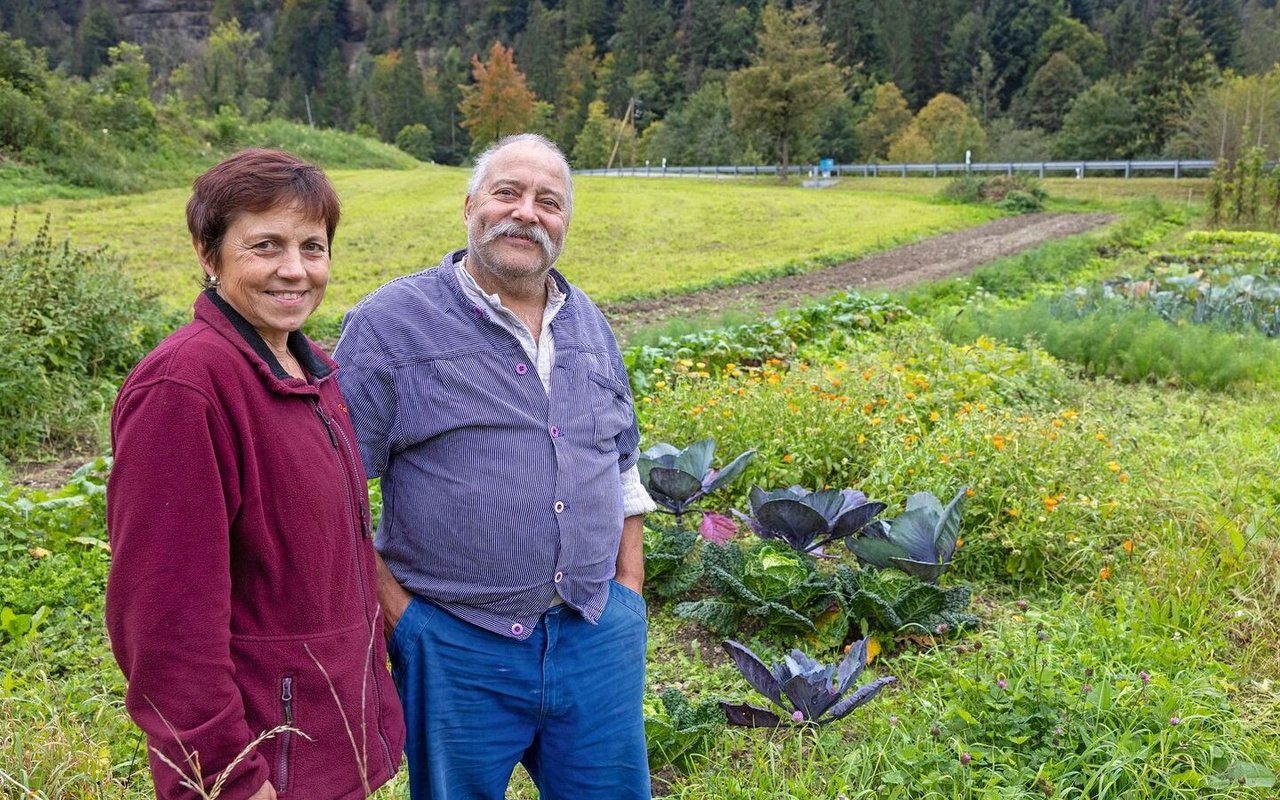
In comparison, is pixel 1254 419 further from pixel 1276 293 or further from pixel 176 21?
pixel 176 21

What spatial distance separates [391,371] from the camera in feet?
6.59

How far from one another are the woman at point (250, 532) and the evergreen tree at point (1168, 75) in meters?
46.9

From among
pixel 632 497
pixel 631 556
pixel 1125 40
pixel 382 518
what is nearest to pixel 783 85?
pixel 1125 40

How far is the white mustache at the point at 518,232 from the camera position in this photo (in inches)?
82.6

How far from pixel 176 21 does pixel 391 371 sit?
11730 cm

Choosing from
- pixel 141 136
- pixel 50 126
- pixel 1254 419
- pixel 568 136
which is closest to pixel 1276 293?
pixel 1254 419

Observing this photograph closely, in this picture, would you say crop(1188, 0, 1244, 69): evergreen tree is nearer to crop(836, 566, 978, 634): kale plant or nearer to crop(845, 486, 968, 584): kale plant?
crop(845, 486, 968, 584): kale plant

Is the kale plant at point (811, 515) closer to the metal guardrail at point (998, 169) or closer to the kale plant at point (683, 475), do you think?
the kale plant at point (683, 475)

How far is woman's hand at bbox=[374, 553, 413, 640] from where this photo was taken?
204 cm

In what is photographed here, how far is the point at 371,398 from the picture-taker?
6.58 feet

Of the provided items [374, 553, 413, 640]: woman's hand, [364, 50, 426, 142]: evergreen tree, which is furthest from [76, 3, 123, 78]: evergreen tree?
[374, 553, 413, 640]: woman's hand

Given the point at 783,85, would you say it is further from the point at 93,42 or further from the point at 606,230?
the point at 93,42

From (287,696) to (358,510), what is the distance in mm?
349

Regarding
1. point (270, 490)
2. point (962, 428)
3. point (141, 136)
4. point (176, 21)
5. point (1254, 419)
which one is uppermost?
point (176, 21)
